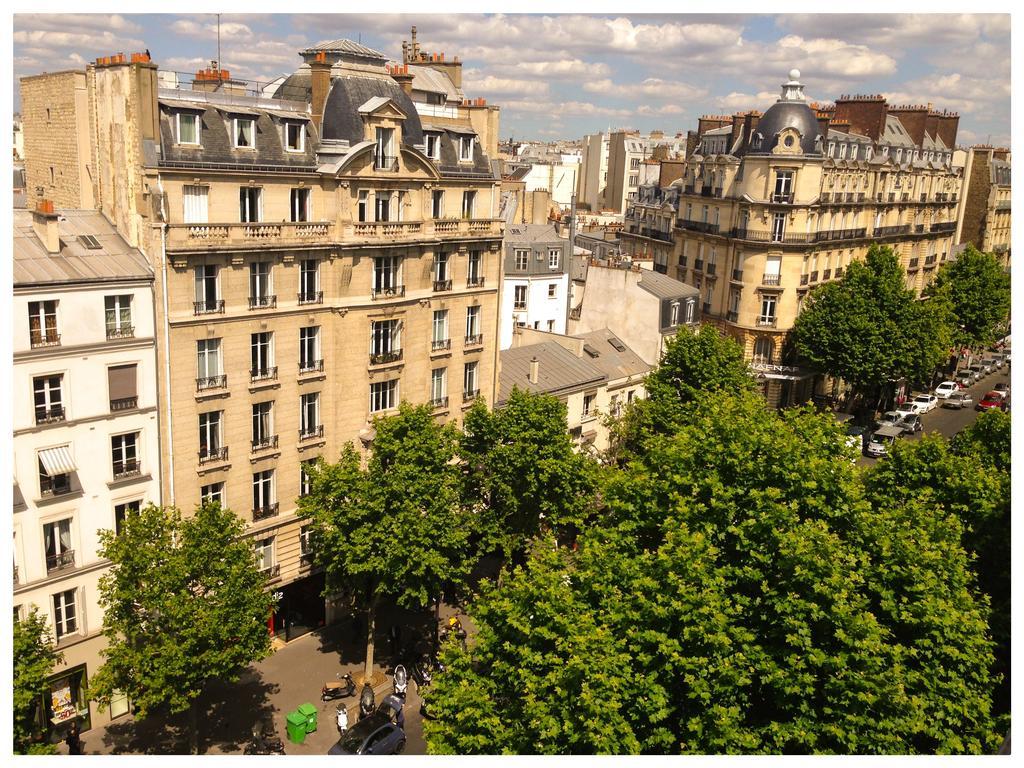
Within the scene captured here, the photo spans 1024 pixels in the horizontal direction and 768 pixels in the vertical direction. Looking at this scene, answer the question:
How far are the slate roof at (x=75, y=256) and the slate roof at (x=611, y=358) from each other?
99.2 feet

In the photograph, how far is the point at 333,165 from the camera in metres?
38.1

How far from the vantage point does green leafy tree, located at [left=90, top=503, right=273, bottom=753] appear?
29.6 metres

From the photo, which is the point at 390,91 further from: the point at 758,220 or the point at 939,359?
the point at 939,359

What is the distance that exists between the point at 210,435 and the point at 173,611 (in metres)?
8.96

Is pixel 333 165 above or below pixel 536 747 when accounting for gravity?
above

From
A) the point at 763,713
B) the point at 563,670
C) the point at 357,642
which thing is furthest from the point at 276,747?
the point at 763,713

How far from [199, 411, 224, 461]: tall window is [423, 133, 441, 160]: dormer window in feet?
52.0

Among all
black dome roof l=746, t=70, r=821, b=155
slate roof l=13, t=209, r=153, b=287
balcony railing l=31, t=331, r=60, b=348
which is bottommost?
balcony railing l=31, t=331, r=60, b=348

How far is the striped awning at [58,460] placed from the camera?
3177 cm

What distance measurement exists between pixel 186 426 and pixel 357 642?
1412cm

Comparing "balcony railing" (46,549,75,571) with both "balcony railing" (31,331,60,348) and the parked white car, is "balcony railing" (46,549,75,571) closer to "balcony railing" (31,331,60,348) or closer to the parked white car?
"balcony railing" (31,331,60,348)

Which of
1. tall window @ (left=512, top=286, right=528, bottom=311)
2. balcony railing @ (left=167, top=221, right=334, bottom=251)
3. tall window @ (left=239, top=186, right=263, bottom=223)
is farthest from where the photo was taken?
tall window @ (left=512, top=286, right=528, bottom=311)

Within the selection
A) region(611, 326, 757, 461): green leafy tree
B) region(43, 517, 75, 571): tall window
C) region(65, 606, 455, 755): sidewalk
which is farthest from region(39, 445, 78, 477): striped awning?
region(611, 326, 757, 461): green leafy tree

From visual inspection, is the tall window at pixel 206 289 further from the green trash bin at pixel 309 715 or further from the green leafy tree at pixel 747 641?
the green leafy tree at pixel 747 641
